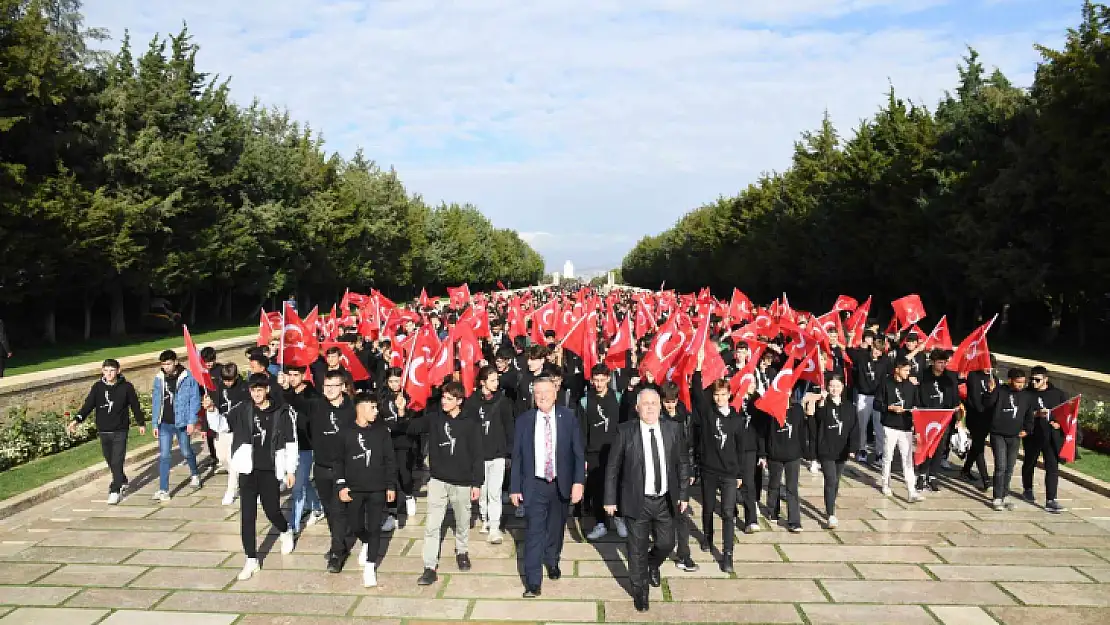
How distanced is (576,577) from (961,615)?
3.50 meters

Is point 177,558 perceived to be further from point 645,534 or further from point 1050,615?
point 1050,615

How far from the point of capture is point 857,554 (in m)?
8.37

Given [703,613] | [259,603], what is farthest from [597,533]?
[259,603]

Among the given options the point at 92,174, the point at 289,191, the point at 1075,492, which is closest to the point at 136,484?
the point at 1075,492

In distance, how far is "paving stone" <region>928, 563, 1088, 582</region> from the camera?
25.1 feet

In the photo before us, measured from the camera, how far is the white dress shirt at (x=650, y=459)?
686cm

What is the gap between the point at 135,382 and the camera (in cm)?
1722

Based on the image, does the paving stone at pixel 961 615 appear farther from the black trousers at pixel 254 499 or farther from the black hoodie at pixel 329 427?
the black trousers at pixel 254 499

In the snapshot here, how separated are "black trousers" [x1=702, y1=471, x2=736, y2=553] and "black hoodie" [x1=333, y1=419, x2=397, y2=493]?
3.36 metres

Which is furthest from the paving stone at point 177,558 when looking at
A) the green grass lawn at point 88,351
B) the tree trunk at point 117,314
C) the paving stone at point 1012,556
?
the tree trunk at point 117,314

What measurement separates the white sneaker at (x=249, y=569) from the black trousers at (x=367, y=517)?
1.04 m

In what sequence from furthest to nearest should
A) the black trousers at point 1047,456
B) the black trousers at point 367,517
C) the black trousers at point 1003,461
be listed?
the black trousers at point 1003,461, the black trousers at point 1047,456, the black trousers at point 367,517

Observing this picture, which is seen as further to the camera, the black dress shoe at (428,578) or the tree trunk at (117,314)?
the tree trunk at (117,314)

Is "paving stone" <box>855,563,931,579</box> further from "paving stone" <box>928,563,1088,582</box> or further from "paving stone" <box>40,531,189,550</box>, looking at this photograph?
"paving stone" <box>40,531,189,550</box>
